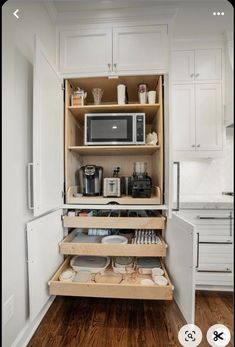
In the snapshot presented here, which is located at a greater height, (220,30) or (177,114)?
(220,30)

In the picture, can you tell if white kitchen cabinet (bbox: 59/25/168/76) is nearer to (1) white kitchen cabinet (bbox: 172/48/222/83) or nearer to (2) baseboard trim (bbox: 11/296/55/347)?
(1) white kitchen cabinet (bbox: 172/48/222/83)

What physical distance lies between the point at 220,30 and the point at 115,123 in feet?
4.45

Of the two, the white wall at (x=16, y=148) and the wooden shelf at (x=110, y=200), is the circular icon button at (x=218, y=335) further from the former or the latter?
the white wall at (x=16, y=148)

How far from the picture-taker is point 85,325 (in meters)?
1.21

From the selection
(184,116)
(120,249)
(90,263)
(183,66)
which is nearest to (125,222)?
(120,249)

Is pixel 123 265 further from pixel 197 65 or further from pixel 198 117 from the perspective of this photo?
pixel 197 65

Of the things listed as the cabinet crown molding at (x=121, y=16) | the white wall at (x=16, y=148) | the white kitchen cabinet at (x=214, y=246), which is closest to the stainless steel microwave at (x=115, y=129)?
the white wall at (x=16, y=148)

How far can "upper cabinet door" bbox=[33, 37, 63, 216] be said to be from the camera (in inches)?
40.2

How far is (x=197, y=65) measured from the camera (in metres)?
1.84

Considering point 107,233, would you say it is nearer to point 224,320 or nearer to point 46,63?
point 224,320

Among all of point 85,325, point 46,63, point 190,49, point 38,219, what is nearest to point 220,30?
point 190,49

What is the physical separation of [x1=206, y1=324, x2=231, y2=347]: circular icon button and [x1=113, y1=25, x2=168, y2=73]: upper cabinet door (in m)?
1.66

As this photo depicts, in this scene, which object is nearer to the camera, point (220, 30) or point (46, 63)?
point (46, 63)

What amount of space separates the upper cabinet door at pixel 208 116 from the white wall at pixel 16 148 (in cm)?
147
